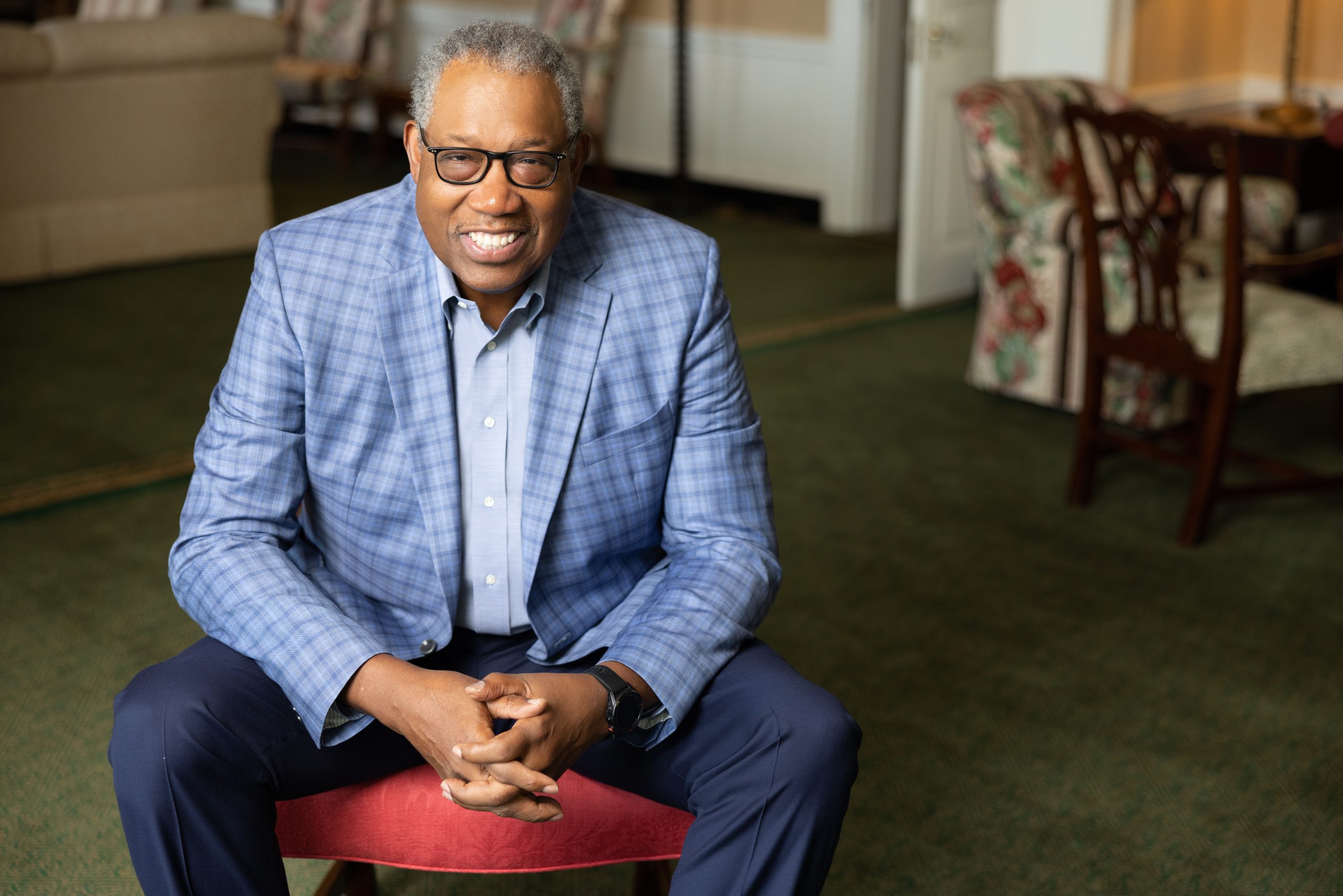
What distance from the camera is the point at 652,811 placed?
4.77 ft

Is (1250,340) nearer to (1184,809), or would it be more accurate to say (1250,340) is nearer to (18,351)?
(1184,809)

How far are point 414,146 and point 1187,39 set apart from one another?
4.40 m

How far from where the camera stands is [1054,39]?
4641 millimetres

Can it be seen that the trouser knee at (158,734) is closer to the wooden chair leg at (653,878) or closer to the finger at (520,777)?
the finger at (520,777)

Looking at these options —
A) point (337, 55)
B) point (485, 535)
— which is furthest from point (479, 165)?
point (337, 55)

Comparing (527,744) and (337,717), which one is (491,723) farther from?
(337,717)

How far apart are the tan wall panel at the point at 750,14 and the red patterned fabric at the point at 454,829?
525 centimetres

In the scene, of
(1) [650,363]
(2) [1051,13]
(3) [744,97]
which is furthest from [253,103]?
(1) [650,363]

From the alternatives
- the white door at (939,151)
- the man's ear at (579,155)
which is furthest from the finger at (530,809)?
the white door at (939,151)

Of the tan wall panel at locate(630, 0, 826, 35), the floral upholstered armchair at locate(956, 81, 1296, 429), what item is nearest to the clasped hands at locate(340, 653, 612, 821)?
the floral upholstered armchair at locate(956, 81, 1296, 429)

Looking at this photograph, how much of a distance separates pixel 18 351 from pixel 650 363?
11.5 ft

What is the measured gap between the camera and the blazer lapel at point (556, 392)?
4.90ft

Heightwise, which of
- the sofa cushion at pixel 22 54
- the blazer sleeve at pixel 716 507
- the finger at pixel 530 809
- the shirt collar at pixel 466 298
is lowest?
the finger at pixel 530 809

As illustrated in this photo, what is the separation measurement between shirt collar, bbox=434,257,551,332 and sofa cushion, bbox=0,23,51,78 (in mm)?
4254
